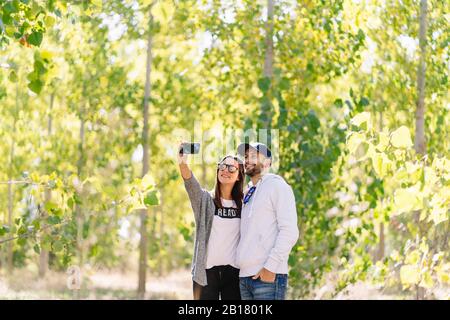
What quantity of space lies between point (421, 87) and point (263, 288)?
4776 mm

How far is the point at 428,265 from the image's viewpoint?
3.60 m

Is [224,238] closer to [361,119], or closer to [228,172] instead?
[228,172]

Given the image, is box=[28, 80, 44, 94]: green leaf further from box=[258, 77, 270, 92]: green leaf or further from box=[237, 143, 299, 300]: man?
box=[258, 77, 270, 92]: green leaf

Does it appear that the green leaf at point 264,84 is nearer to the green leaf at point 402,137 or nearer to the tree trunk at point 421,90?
the tree trunk at point 421,90

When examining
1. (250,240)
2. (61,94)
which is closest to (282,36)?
(250,240)

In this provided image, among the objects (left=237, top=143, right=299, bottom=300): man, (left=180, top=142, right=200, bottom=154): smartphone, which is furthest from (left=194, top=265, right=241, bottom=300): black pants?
(left=180, top=142, right=200, bottom=154): smartphone

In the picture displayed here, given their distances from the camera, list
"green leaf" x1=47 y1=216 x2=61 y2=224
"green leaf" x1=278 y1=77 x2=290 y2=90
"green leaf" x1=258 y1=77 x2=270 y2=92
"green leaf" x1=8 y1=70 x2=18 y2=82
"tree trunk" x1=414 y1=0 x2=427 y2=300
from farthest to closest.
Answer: "tree trunk" x1=414 y1=0 x2=427 y2=300 → "green leaf" x1=278 y1=77 x2=290 y2=90 → "green leaf" x1=258 y1=77 x2=270 y2=92 → "green leaf" x1=47 y1=216 x2=61 y2=224 → "green leaf" x1=8 y1=70 x2=18 y2=82

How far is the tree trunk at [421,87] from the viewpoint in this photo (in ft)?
25.4

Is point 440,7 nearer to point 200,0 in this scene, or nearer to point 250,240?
point 200,0

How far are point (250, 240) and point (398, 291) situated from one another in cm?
1184

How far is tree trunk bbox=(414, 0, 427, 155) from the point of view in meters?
7.75

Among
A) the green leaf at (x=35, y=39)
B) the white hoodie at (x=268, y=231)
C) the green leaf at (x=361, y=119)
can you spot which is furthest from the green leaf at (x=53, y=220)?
the green leaf at (x=361, y=119)

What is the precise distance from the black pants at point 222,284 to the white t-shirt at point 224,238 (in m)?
0.04

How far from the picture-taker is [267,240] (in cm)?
388
